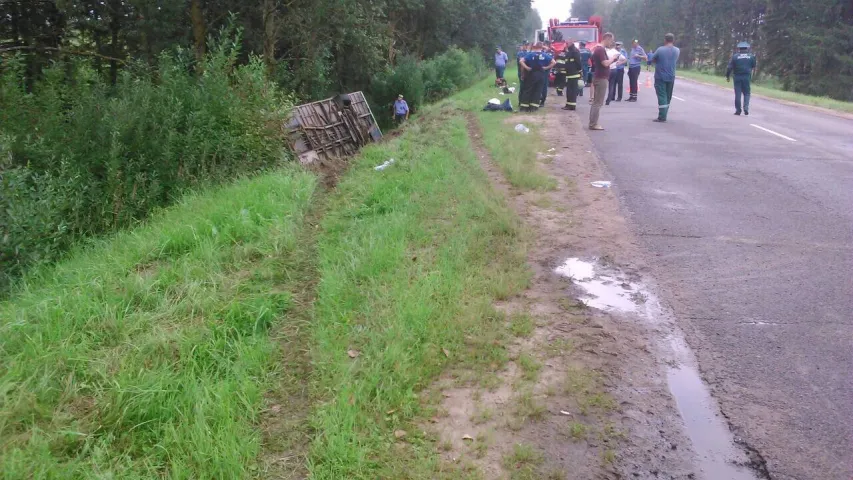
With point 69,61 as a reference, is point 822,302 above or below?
below

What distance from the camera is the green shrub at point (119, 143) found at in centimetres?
719

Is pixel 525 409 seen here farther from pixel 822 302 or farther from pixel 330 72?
pixel 330 72

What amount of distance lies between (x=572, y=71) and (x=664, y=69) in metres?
2.44

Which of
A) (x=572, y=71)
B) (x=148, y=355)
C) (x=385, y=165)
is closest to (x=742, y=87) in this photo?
(x=572, y=71)

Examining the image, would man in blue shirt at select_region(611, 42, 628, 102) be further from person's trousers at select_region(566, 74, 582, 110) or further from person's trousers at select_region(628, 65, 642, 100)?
person's trousers at select_region(566, 74, 582, 110)

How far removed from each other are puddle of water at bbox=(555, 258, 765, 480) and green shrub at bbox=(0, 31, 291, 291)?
5260 millimetres

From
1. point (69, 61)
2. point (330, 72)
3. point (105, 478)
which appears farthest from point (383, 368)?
point (330, 72)

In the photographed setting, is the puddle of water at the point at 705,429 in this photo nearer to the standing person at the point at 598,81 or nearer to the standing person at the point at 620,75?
the standing person at the point at 598,81

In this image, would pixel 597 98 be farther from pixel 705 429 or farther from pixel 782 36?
pixel 782 36

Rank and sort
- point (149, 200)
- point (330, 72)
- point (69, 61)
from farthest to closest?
point (330, 72) → point (69, 61) → point (149, 200)

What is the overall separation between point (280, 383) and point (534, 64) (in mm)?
13526

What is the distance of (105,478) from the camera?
9.89 feet

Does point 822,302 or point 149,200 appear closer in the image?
point 822,302

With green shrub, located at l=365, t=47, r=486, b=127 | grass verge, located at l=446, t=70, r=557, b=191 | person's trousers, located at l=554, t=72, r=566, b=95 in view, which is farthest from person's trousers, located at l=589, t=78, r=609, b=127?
green shrub, located at l=365, t=47, r=486, b=127
